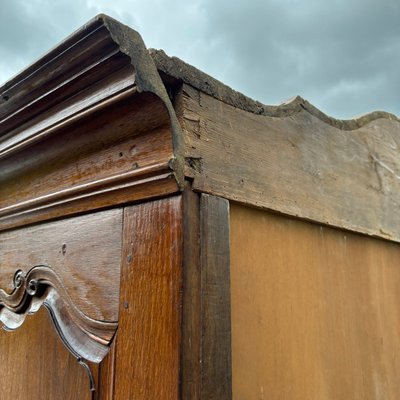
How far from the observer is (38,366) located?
0.55 m

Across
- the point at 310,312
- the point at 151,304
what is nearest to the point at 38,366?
the point at 151,304

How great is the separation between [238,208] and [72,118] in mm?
218

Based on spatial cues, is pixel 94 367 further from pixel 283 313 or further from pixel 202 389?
pixel 283 313

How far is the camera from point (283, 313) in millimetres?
553

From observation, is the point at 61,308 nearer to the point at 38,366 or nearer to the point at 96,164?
the point at 38,366

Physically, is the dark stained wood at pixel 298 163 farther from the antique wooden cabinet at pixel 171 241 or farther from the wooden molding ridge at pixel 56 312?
the wooden molding ridge at pixel 56 312

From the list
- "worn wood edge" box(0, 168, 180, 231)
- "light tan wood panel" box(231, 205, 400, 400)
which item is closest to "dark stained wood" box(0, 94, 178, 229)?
"worn wood edge" box(0, 168, 180, 231)

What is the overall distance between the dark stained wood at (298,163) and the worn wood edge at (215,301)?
3cm

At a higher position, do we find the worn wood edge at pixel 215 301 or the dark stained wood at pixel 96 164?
the dark stained wood at pixel 96 164

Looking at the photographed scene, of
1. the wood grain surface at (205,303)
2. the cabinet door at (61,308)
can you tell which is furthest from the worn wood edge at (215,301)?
the cabinet door at (61,308)

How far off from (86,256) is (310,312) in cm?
31

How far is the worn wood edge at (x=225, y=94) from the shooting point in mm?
468

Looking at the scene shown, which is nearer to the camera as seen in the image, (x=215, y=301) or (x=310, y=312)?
(x=215, y=301)

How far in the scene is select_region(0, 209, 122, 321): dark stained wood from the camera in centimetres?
49
